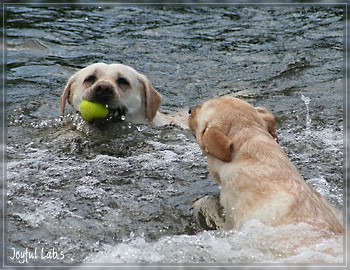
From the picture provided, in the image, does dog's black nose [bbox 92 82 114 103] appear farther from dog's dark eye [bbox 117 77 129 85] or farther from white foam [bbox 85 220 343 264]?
white foam [bbox 85 220 343 264]

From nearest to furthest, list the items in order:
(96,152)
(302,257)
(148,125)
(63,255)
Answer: (302,257) < (63,255) < (96,152) < (148,125)

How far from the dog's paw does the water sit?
90 millimetres

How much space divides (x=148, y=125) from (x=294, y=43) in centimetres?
396

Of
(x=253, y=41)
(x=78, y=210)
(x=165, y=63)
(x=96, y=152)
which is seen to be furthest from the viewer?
(x=253, y=41)

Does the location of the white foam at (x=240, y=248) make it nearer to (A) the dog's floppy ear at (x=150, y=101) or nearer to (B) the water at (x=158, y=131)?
(B) the water at (x=158, y=131)

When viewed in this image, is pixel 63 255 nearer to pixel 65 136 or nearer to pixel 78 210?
pixel 78 210

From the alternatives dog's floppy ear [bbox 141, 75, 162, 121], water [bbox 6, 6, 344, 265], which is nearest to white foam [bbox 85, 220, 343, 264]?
water [bbox 6, 6, 344, 265]

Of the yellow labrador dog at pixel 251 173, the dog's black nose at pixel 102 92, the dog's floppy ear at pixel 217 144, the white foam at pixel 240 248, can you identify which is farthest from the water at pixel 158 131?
the dog's floppy ear at pixel 217 144

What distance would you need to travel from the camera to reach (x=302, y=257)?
14.1 ft

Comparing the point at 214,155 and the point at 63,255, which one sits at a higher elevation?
the point at 214,155

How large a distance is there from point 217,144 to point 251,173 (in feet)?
1.24

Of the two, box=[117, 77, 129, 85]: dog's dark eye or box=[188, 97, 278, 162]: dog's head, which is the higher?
box=[188, 97, 278, 162]: dog's head

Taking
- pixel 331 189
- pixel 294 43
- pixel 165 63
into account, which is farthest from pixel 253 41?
pixel 331 189

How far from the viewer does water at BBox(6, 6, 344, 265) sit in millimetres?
4914
